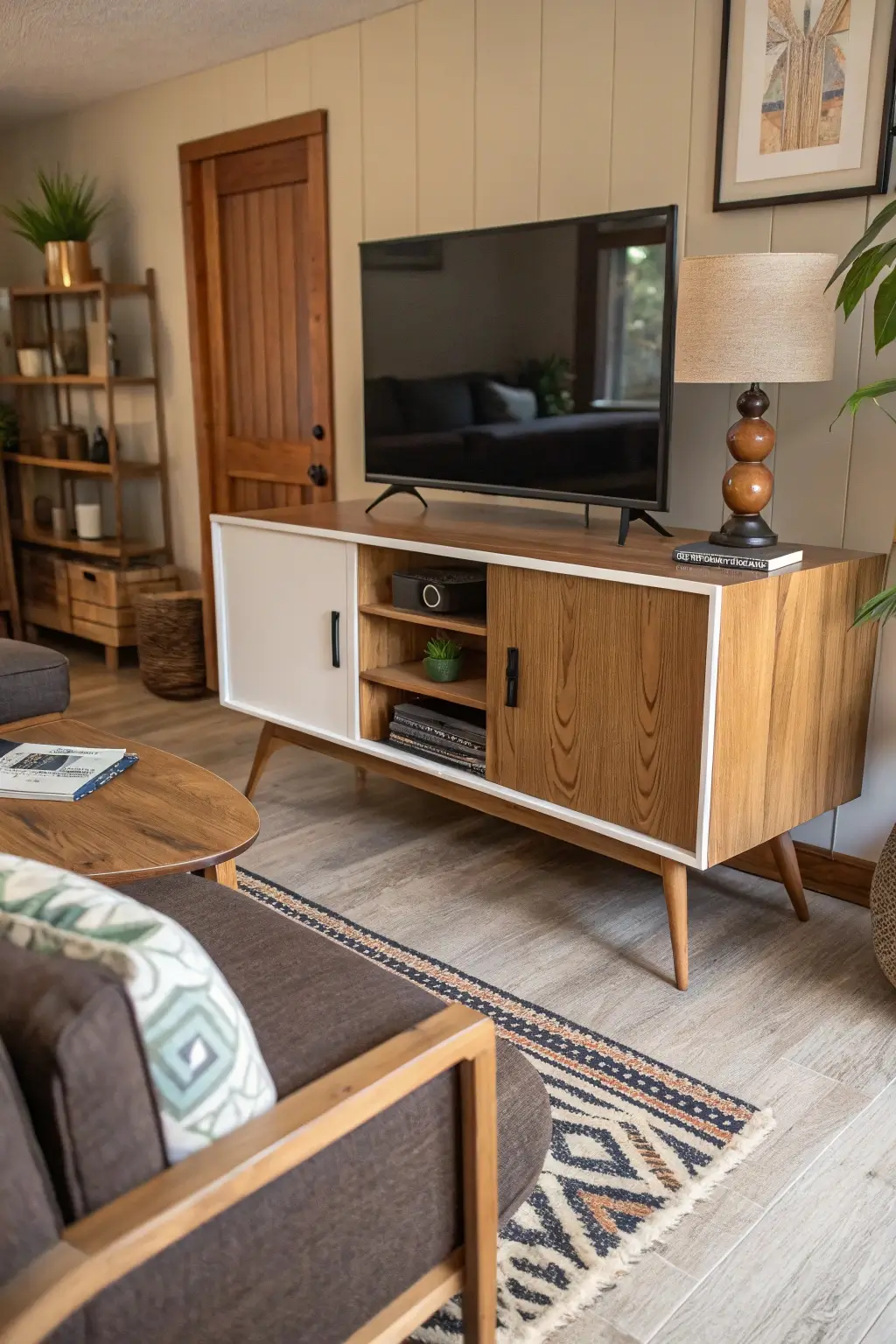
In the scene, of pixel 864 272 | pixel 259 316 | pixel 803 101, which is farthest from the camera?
pixel 259 316

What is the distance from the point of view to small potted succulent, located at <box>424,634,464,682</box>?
2.68 meters

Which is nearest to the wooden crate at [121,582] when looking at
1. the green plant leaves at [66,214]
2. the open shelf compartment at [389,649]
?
the green plant leaves at [66,214]

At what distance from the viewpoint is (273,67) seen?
3.59m

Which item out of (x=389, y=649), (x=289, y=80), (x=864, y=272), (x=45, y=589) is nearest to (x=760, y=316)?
(x=864, y=272)

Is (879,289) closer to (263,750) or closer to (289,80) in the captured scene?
(263,750)

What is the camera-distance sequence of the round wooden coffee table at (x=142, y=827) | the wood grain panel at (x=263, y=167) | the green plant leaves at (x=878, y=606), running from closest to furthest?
the round wooden coffee table at (x=142, y=827) < the green plant leaves at (x=878, y=606) < the wood grain panel at (x=263, y=167)

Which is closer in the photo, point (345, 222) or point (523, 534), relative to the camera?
point (523, 534)

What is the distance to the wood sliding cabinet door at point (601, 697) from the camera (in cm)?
209

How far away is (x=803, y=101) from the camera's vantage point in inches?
92.7

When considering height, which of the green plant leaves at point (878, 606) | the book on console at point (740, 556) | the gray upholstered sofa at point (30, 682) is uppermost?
the book on console at point (740, 556)

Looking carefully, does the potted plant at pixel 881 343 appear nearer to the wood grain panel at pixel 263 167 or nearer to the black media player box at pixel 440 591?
the black media player box at pixel 440 591

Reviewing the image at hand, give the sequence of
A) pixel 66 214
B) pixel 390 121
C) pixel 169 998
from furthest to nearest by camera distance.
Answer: pixel 66 214 < pixel 390 121 < pixel 169 998

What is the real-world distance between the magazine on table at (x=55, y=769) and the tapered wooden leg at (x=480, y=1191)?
1075 millimetres

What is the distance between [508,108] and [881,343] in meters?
1.47
